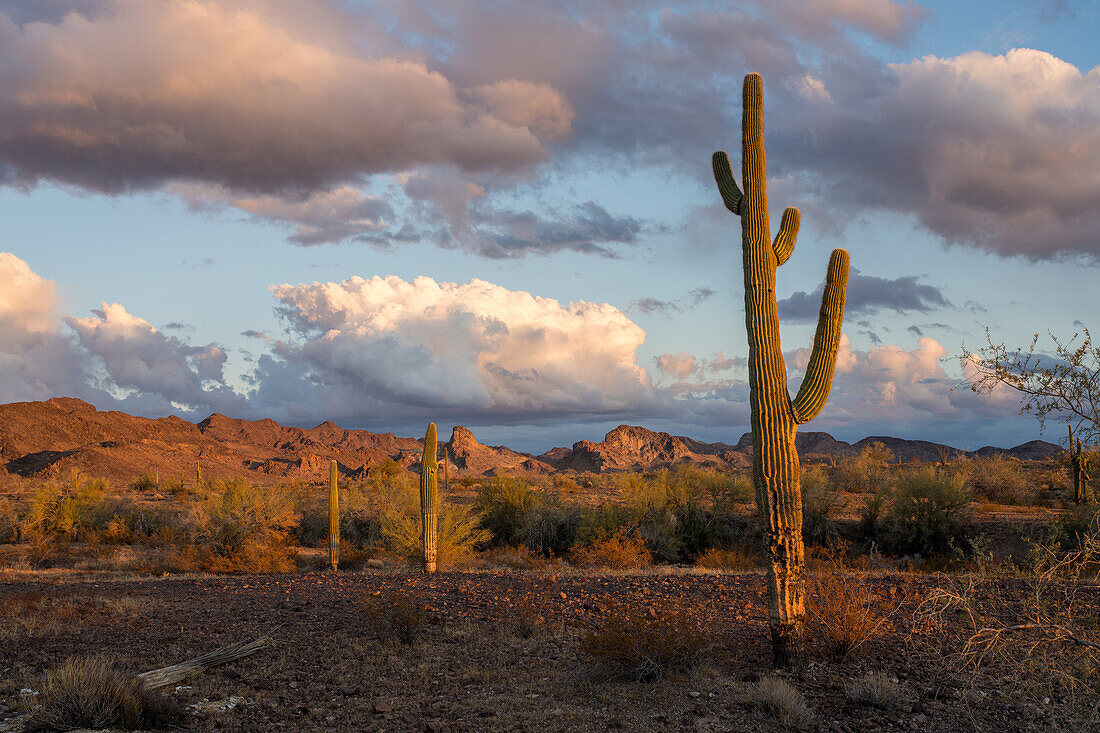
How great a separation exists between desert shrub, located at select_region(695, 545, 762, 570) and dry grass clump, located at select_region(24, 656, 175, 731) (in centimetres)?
1473

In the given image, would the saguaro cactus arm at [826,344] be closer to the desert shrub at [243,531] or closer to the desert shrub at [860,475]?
the desert shrub at [243,531]

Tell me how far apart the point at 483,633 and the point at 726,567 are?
11.0 meters

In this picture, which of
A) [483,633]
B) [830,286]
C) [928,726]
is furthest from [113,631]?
[830,286]

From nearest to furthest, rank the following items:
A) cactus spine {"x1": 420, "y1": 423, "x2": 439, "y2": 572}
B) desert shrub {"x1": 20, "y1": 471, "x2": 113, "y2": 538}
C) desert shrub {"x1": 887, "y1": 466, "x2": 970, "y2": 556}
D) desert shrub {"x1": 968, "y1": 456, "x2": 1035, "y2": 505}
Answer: cactus spine {"x1": 420, "y1": 423, "x2": 439, "y2": 572}
desert shrub {"x1": 887, "y1": 466, "x2": 970, "y2": 556}
desert shrub {"x1": 968, "y1": 456, "x2": 1035, "y2": 505}
desert shrub {"x1": 20, "y1": 471, "x2": 113, "y2": 538}

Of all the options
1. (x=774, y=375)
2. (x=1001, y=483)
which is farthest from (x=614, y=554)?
(x=1001, y=483)

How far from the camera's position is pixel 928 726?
21.2 ft

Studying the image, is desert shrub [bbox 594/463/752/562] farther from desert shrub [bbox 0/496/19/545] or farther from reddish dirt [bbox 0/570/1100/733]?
desert shrub [bbox 0/496/19/545]

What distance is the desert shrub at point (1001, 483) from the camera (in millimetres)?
27438

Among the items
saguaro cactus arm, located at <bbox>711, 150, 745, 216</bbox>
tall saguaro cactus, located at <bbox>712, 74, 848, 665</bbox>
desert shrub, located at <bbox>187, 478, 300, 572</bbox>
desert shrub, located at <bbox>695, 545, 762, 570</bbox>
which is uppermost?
saguaro cactus arm, located at <bbox>711, 150, 745, 216</bbox>

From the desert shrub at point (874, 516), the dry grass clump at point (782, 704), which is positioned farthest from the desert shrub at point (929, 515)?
the dry grass clump at point (782, 704)

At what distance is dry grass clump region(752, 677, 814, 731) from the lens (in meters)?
6.50

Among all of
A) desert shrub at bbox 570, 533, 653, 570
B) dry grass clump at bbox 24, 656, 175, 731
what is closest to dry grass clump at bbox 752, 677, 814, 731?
dry grass clump at bbox 24, 656, 175, 731

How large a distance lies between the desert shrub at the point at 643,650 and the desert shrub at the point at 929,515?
631 inches

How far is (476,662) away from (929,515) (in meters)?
18.0
